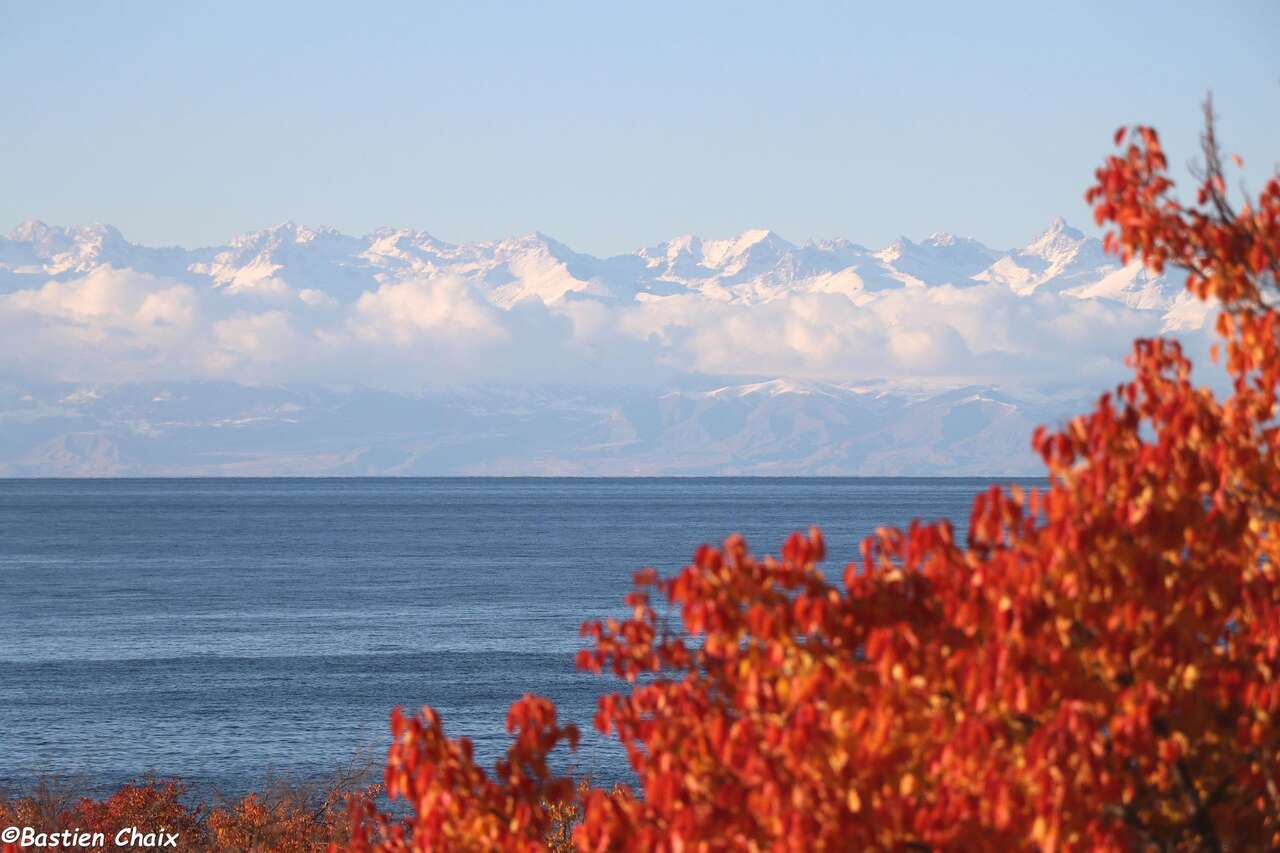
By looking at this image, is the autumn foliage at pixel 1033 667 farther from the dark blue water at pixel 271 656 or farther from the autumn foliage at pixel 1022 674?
the dark blue water at pixel 271 656

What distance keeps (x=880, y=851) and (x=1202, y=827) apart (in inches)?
84.3

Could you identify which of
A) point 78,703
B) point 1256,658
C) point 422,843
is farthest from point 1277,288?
point 78,703

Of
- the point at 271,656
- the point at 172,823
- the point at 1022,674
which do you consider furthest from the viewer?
the point at 271,656

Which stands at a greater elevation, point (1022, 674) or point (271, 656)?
point (1022, 674)

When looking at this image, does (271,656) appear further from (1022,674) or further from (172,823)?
(1022,674)

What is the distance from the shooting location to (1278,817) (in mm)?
8695

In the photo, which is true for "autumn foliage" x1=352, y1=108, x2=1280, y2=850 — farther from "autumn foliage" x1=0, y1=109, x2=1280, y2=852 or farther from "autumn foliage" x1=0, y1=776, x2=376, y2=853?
"autumn foliage" x1=0, y1=776, x2=376, y2=853

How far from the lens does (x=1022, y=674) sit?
8.02m

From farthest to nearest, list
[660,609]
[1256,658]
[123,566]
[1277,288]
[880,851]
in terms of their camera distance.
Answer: [123,566], [660,609], [1277,288], [1256,658], [880,851]

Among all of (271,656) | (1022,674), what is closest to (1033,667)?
(1022,674)

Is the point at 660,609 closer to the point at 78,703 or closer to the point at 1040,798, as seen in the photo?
the point at 78,703

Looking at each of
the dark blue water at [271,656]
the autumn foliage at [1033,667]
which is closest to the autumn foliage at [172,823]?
the dark blue water at [271,656]

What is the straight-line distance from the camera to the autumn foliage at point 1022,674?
26.0ft

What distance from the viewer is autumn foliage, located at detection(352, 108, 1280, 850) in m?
7.91
